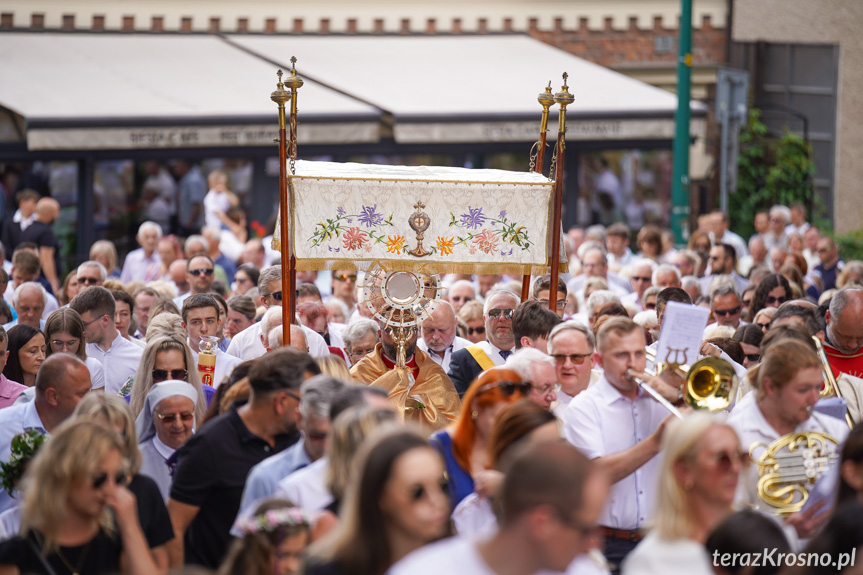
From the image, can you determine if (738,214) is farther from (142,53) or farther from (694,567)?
(694,567)

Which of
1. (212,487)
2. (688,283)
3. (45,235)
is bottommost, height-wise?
(212,487)

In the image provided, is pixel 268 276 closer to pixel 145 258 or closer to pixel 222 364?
pixel 222 364

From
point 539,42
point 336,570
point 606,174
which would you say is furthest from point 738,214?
point 336,570

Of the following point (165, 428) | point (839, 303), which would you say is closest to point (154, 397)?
point (165, 428)

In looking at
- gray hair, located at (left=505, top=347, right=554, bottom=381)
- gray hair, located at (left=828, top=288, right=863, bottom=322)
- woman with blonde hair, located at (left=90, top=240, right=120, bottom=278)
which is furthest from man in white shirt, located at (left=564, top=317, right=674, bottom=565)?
woman with blonde hair, located at (left=90, top=240, right=120, bottom=278)

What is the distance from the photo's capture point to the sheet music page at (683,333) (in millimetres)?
5512

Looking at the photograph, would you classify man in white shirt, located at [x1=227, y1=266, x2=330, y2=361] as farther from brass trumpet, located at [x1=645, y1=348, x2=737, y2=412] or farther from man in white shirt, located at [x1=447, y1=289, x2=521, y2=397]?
brass trumpet, located at [x1=645, y1=348, x2=737, y2=412]

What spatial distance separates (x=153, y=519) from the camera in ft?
15.3

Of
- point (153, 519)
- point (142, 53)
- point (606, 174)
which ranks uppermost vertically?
point (142, 53)

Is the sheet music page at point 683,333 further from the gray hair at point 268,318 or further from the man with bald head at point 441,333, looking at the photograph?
the gray hair at point 268,318

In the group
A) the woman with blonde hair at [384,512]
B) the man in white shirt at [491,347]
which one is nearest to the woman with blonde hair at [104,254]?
the man in white shirt at [491,347]

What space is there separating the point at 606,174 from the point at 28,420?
14.3 m

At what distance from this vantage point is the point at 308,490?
441 centimetres

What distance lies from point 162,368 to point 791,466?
3092mm
